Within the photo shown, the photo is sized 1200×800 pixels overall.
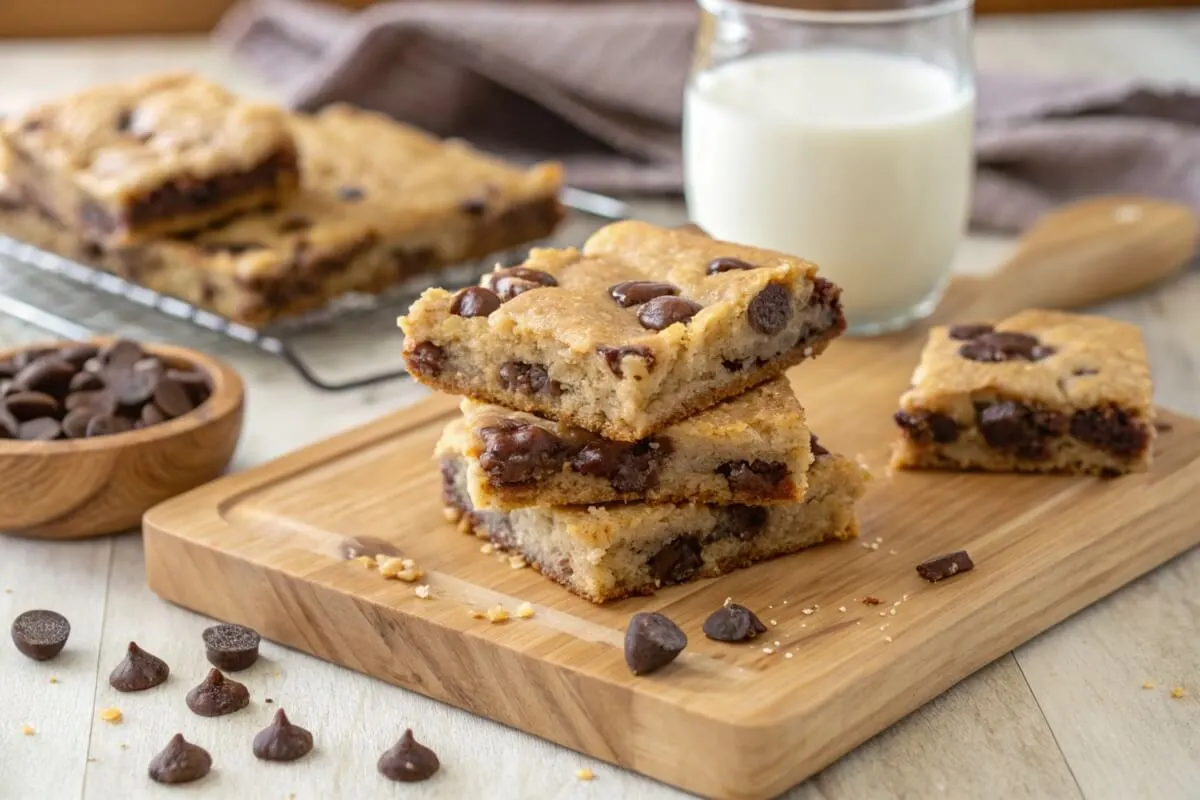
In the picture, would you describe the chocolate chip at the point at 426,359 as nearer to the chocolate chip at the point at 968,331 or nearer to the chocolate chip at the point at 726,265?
the chocolate chip at the point at 726,265

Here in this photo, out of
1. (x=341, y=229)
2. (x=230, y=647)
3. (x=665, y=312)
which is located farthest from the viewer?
(x=341, y=229)

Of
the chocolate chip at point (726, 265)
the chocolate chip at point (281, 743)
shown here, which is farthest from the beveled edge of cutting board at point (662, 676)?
the chocolate chip at point (726, 265)

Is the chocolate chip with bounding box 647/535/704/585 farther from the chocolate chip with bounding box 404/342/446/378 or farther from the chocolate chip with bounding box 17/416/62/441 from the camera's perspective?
the chocolate chip with bounding box 17/416/62/441

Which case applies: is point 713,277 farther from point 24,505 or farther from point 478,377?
point 24,505

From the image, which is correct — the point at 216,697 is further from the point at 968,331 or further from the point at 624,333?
the point at 968,331

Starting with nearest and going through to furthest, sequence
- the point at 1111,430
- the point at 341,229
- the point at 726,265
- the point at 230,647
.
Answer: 1. the point at 230,647
2. the point at 726,265
3. the point at 1111,430
4. the point at 341,229

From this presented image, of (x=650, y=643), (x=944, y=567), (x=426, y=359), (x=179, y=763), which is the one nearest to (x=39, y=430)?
(x=426, y=359)

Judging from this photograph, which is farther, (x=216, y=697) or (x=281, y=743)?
(x=216, y=697)

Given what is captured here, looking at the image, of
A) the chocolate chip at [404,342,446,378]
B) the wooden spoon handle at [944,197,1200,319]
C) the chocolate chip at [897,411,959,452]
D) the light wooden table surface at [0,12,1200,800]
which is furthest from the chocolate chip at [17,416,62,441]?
the wooden spoon handle at [944,197,1200,319]
